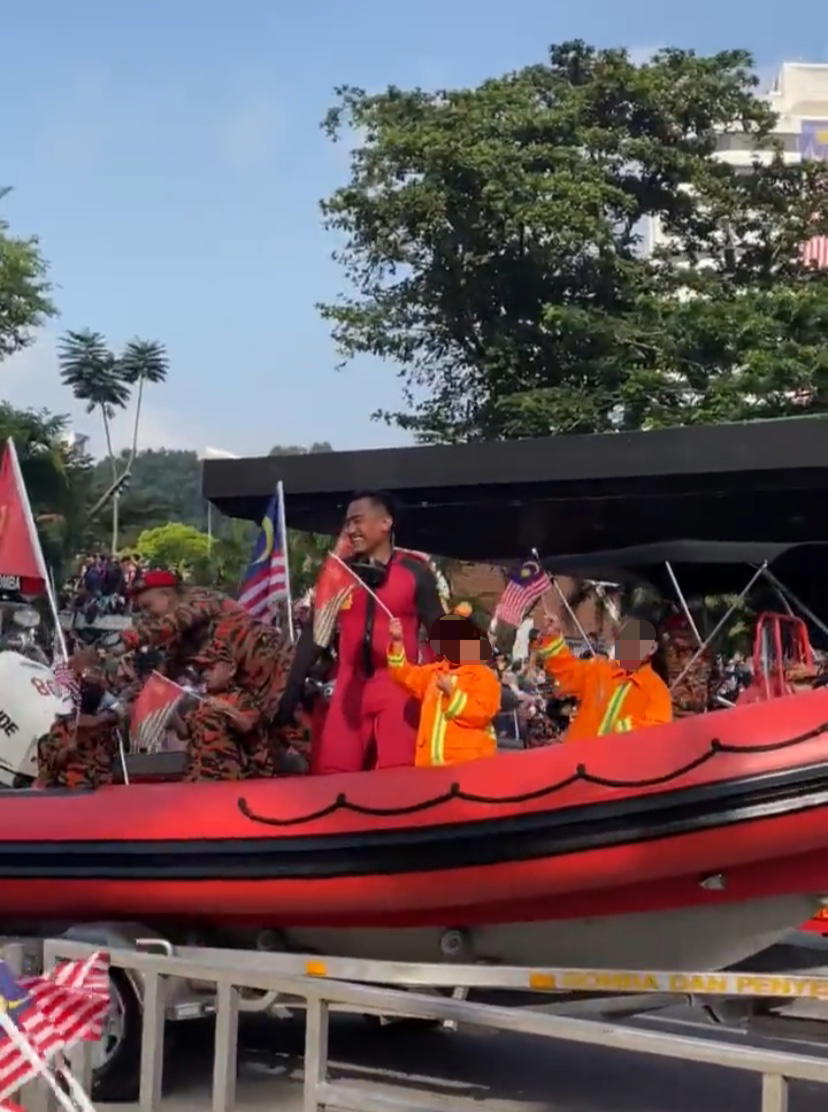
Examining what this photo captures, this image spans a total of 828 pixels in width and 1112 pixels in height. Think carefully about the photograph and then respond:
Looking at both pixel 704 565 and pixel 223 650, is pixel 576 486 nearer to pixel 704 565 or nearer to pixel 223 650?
pixel 223 650

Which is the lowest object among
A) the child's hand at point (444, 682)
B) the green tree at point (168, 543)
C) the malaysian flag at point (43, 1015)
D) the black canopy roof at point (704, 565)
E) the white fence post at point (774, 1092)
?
the white fence post at point (774, 1092)

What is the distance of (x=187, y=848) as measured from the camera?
5.14m

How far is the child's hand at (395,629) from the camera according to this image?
17.4ft

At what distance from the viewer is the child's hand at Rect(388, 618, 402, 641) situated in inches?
208

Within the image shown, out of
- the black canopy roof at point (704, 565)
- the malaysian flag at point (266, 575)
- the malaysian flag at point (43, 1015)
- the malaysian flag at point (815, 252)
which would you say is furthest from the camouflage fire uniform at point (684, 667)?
the malaysian flag at point (815, 252)

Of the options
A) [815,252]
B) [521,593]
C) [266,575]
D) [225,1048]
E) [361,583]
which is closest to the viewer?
[225,1048]

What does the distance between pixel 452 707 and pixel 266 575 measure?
1592 mm

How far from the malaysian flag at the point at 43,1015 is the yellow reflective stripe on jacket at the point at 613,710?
1.88 m

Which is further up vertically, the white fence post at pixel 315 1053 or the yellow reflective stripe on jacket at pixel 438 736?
the yellow reflective stripe on jacket at pixel 438 736

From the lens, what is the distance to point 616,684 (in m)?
5.34

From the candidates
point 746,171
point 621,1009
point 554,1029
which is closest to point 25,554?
point 621,1009

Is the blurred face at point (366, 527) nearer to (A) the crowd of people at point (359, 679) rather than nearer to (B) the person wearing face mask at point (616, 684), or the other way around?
(A) the crowd of people at point (359, 679)

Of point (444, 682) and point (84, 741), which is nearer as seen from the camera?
point (444, 682)

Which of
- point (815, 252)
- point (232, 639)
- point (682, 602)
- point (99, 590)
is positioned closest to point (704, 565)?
point (682, 602)
